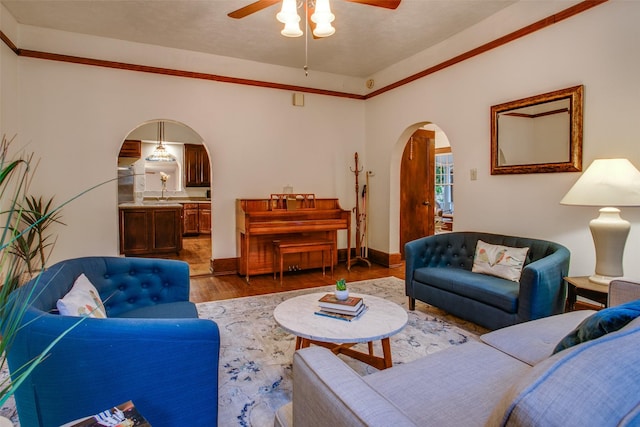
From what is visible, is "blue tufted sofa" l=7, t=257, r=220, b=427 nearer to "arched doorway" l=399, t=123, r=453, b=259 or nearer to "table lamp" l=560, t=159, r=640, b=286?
"table lamp" l=560, t=159, r=640, b=286

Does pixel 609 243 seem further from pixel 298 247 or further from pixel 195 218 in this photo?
pixel 195 218

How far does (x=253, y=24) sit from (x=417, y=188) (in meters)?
3.39

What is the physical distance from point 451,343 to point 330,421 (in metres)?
2.04

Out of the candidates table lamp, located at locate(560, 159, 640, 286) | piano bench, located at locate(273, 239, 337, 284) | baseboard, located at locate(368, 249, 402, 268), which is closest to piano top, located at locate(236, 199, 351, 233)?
piano bench, located at locate(273, 239, 337, 284)

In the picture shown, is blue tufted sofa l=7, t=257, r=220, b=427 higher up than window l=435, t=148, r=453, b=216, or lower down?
lower down

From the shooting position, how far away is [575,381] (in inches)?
25.7

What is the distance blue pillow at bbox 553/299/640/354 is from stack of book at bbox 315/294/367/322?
1.19m

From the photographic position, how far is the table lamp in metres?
2.34

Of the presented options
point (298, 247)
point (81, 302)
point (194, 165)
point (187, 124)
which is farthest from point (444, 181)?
point (81, 302)

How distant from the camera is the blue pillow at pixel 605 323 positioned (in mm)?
1029

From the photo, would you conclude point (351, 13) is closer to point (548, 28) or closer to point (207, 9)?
point (207, 9)

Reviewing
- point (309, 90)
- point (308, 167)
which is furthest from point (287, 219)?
point (309, 90)

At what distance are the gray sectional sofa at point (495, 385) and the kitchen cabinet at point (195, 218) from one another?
7959 mm

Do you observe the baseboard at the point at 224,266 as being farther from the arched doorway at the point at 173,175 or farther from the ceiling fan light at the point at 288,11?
the ceiling fan light at the point at 288,11
